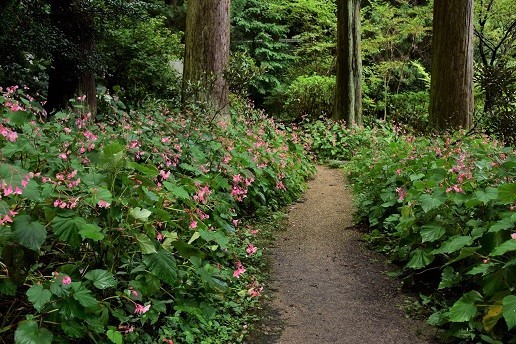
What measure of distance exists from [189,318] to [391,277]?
1.93 metres

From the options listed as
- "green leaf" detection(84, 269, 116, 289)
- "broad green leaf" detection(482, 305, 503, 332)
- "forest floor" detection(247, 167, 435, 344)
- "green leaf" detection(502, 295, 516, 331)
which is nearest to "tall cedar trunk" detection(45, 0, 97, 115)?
"forest floor" detection(247, 167, 435, 344)

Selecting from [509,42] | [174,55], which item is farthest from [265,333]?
[509,42]

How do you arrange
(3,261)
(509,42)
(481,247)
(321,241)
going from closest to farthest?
(3,261) → (481,247) → (321,241) → (509,42)

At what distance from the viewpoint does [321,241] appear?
5168mm

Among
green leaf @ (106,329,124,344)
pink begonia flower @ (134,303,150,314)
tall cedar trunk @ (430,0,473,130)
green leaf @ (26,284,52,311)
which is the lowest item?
green leaf @ (106,329,124,344)

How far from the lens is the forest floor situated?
3.14 meters

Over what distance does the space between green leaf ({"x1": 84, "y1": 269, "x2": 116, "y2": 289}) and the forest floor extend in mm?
1096

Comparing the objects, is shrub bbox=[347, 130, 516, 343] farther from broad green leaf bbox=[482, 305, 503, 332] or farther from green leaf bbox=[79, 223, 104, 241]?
green leaf bbox=[79, 223, 104, 241]

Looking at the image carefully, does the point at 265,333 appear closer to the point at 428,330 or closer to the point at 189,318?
the point at 189,318

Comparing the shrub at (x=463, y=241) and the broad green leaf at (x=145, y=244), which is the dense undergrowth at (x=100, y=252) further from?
the shrub at (x=463, y=241)

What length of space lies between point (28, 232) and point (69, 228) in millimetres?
204

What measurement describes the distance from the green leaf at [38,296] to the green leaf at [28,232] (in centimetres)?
18

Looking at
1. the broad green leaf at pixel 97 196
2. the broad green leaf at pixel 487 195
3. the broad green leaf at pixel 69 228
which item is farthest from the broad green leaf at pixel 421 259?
the broad green leaf at pixel 69 228

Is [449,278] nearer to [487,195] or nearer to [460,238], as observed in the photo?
[460,238]
